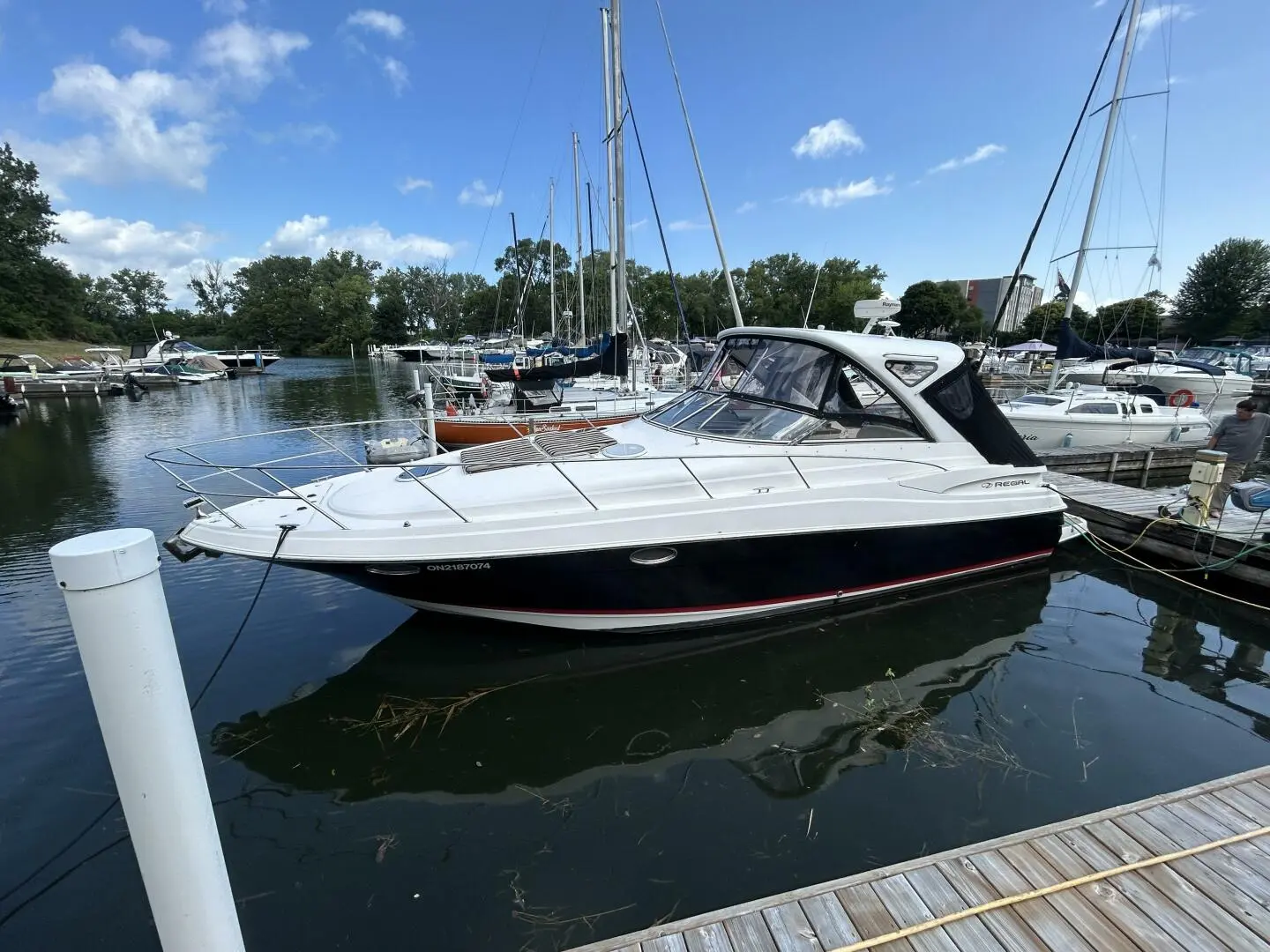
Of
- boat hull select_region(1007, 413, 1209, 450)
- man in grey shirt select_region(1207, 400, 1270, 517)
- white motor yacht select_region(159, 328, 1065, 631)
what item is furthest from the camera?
boat hull select_region(1007, 413, 1209, 450)

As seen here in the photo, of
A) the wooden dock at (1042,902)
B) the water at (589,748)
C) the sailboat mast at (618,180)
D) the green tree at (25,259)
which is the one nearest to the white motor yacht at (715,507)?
the water at (589,748)

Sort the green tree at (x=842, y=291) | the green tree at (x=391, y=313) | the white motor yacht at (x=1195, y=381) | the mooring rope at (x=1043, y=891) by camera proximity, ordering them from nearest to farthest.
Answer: the mooring rope at (x=1043, y=891)
the white motor yacht at (x=1195, y=381)
the green tree at (x=842, y=291)
the green tree at (x=391, y=313)

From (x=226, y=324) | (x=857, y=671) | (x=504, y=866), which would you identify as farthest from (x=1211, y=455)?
(x=226, y=324)

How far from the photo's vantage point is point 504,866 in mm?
2822

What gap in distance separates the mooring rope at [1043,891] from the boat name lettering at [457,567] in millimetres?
2948

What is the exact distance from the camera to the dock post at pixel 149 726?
1237 mm

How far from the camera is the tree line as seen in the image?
41.8m

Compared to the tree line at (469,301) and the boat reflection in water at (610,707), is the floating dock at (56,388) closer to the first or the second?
the tree line at (469,301)

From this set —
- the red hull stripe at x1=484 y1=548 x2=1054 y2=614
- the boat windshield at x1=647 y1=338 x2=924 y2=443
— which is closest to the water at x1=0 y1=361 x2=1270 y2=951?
the red hull stripe at x1=484 y1=548 x2=1054 y2=614

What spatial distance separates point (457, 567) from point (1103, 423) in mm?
14283

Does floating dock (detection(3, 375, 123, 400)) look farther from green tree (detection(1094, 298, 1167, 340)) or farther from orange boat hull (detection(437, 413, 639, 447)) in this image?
green tree (detection(1094, 298, 1167, 340))

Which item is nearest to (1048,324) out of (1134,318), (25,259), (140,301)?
(1134,318)

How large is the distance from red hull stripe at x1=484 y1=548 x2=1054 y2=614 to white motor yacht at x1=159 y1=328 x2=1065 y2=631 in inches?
0.7

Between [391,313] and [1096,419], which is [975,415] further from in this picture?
[391,313]
